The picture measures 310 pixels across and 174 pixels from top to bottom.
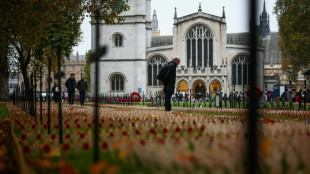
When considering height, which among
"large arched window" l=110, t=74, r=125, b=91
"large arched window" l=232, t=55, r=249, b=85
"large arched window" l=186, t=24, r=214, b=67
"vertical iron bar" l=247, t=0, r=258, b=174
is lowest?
"vertical iron bar" l=247, t=0, r=258, b=174

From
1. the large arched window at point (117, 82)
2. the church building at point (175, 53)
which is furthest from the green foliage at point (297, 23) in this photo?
the large arched window at point (117, 82)

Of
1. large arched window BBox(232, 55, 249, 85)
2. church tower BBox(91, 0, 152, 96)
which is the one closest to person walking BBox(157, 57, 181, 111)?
church tower BBox(91, 0, 152, 96)

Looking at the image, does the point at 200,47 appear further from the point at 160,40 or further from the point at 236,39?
the point at 160,40

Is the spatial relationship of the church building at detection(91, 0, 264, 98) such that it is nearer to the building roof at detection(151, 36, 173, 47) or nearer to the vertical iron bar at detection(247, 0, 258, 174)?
the building roof at detection(151, 36, 173, 47)

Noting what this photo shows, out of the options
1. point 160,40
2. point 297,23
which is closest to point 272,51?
point 160,40

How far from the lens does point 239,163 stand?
7.69 ft

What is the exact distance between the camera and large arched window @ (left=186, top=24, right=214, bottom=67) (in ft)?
131

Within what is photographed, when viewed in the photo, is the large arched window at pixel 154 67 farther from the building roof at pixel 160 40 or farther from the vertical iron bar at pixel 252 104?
the vertical iron bar at pixel 252 104

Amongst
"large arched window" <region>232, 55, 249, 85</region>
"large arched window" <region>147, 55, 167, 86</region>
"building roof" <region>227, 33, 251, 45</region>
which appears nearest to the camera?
"large arched window" <region>232, 55, 249, 85</region>

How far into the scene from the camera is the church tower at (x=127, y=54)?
1556 inches

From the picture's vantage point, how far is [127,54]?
39844 millimetres

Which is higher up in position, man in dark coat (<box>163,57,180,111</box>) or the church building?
the church building

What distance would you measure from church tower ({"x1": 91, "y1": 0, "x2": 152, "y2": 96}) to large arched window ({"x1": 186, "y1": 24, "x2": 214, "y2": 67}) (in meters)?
5.54

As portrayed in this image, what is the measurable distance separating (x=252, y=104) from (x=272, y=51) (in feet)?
205
